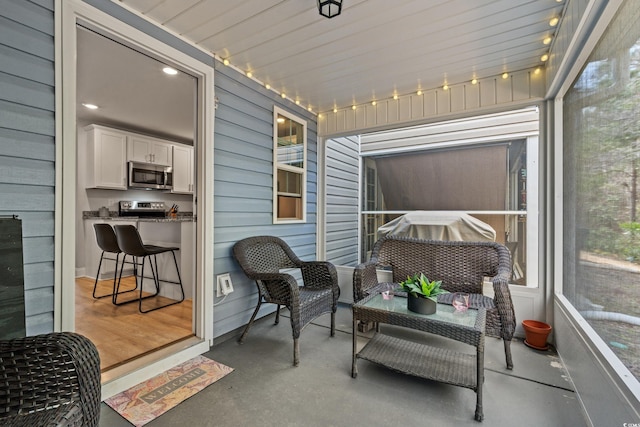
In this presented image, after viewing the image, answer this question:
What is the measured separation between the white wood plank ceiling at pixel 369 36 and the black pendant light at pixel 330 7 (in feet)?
0.37

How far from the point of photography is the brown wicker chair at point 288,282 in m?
2.22

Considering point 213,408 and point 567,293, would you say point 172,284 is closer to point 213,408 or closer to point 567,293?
point 213,408

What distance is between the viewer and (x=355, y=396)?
1.78 metres

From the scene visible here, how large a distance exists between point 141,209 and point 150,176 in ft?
2.10

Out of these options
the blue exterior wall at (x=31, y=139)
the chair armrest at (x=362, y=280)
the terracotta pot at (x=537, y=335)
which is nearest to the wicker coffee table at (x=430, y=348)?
the chair armrest at (x=362, y=280)

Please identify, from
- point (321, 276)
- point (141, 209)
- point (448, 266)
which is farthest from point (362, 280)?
point (141, 209)

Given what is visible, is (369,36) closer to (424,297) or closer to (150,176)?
(424,297)

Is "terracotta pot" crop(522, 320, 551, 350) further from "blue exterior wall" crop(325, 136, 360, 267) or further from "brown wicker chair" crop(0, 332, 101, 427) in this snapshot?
"brown wicker chair" crop(0, 332, 101, 427)

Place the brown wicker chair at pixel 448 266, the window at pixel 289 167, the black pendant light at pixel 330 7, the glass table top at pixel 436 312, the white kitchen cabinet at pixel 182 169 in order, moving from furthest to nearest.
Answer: the white kitchen cabinet at pixel 182 169
the window at pixel 289 167
the brown wicker chair at pixel 448 266
the glass table top at pixel 436 312
the black pendant light at pixel 330 7

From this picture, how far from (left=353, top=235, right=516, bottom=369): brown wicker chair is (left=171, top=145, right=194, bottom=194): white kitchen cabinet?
167 inches

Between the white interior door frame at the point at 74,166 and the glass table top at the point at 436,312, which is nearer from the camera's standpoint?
the white interior door frame at the point at 74,166

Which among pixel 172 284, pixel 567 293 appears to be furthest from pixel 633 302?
pixel 172 284

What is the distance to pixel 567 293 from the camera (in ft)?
7.31

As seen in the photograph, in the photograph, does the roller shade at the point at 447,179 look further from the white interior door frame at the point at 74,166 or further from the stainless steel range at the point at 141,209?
the stainless steel range at the point at 141,209
